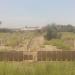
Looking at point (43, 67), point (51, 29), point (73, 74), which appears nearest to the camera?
point (73, 74)

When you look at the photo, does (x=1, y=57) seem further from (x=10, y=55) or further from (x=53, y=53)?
(x=53, y=53)

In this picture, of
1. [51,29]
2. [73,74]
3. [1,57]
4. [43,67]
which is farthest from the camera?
[51,29]

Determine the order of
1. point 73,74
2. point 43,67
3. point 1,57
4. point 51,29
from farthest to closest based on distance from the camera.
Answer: point 51,29 < point 1,57 < point 43,67 < point 73,74

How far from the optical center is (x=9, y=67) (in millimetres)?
8500

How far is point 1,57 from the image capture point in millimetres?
12938

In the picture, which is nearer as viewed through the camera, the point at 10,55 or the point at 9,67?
the point at 9,67

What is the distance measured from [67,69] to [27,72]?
4.52ft

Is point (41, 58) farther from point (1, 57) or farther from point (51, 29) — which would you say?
point (51, 29)

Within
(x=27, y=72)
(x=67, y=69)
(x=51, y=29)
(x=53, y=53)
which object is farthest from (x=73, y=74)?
(x=51, y=29)

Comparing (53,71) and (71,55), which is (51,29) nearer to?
(71,55)

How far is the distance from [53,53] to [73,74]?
5.38 meters

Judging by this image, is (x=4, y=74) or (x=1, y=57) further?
A: (x=1, y=57)

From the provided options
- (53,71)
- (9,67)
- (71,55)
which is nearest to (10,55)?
(71,55)

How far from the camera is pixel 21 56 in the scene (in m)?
13.6
